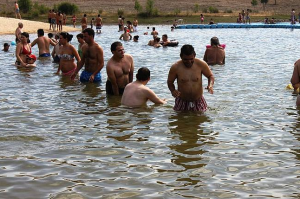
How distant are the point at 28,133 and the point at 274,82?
7.43m

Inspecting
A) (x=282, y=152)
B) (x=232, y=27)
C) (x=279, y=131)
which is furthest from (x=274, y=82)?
(x=232, y=27)

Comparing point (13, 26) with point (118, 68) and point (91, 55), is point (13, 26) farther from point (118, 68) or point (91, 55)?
point (118, 68)

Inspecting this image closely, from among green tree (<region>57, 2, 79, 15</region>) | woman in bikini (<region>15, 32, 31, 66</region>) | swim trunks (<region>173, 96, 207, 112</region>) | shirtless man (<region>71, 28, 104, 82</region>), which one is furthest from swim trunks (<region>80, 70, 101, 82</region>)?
green tree (<region>57, 2, 79, 15</region>)

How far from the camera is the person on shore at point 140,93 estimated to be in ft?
30.9

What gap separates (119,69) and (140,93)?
1.20 meters

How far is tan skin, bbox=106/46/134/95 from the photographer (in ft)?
34.3

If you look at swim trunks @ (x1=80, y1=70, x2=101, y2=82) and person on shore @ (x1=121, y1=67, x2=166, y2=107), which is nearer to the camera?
person on shore @ (x1=121, y1=67, x2=166, y2=107)

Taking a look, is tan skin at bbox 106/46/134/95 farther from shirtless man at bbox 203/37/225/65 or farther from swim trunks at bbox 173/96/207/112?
shirtless man at bbox 203/37/225/65

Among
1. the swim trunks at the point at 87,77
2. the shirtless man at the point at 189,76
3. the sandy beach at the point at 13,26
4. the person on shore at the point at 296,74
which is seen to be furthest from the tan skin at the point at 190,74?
the sandy beach at the point at 13,26

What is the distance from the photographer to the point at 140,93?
31.2 feet

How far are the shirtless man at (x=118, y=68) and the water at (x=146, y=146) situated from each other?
0.37 metres

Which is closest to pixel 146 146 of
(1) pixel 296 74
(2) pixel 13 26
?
(1) pixel 296 74

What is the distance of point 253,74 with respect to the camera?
15.0 meters

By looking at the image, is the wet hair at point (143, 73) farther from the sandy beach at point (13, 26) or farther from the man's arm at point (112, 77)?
the sandy beach at point (13, 26)
